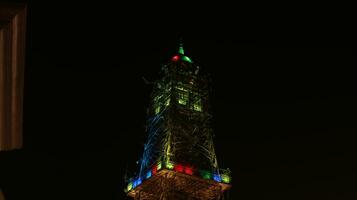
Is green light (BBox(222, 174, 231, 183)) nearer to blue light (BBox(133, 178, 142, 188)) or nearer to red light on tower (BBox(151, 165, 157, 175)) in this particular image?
red light on tower (BBox(151, 165, 157, 175))

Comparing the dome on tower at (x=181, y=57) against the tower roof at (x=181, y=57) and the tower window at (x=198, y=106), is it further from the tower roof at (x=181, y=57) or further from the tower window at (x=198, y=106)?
the tower window at (x=198, y=106)

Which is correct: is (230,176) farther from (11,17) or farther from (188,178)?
(11,17)

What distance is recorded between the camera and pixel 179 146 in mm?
72750

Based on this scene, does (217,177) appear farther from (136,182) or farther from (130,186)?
(130,186)

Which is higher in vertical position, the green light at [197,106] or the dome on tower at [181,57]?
the dome on tower at [181,57]

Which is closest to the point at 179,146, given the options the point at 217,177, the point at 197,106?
the point at 217,177

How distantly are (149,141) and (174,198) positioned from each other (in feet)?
35.2

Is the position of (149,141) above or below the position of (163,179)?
above

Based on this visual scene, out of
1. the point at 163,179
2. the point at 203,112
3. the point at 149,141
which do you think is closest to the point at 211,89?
the point at 203,112

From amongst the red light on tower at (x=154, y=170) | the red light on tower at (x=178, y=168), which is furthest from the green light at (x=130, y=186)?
the red light on tower at (x=178, y=168)

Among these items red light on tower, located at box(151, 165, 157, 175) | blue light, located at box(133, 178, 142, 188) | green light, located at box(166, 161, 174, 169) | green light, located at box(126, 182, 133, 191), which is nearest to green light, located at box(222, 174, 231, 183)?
green light, located at box(166, 161, 174, 169)

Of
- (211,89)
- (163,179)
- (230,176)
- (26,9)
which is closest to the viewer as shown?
(26,9)

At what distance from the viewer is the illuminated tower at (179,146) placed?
70.1m

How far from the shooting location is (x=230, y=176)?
74625 mm
